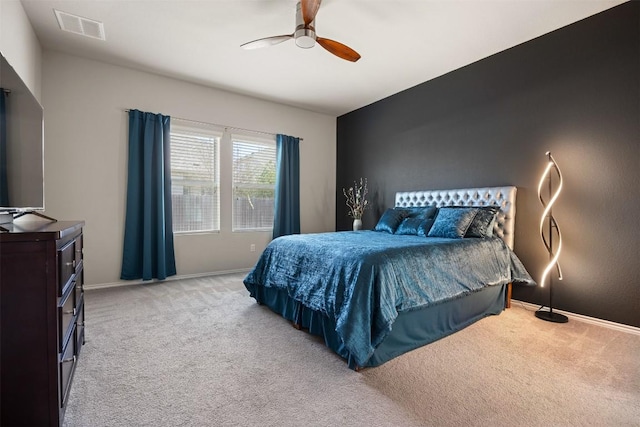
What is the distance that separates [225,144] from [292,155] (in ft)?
3.85

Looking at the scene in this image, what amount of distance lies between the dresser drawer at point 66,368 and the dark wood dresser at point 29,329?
0.09 metres

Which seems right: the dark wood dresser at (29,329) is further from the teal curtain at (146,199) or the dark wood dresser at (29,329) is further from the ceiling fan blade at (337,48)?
the teal curtain at (146,199)

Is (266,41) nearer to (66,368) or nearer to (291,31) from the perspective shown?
(291,31)

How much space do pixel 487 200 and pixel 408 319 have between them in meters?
2.09

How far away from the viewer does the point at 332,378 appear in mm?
1879

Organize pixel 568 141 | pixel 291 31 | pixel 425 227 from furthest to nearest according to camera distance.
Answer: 1. pixel 425 227
2. pixel 291 31
3. pixel 568 141

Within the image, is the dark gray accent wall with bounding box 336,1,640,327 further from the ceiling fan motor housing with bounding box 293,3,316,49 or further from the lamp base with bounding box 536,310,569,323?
the ceiling fan motor housing with bounding box 293,3,316,49

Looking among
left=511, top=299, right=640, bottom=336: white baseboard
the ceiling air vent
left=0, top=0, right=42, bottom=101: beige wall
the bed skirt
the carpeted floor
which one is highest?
the ceiling air vent

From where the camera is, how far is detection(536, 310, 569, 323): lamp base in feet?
9.23

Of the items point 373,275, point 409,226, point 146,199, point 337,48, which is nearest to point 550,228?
point 409,226

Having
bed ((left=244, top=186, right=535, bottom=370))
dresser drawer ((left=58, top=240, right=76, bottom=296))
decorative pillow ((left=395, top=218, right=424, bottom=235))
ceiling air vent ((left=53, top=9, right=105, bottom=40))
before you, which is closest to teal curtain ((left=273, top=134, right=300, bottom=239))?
bed ((left=244, top=186, right=535, bottom=370))

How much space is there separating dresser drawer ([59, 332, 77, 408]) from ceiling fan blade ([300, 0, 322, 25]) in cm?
272

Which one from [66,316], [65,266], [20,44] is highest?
[20,44]

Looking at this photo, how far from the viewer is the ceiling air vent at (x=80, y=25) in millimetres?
2855
